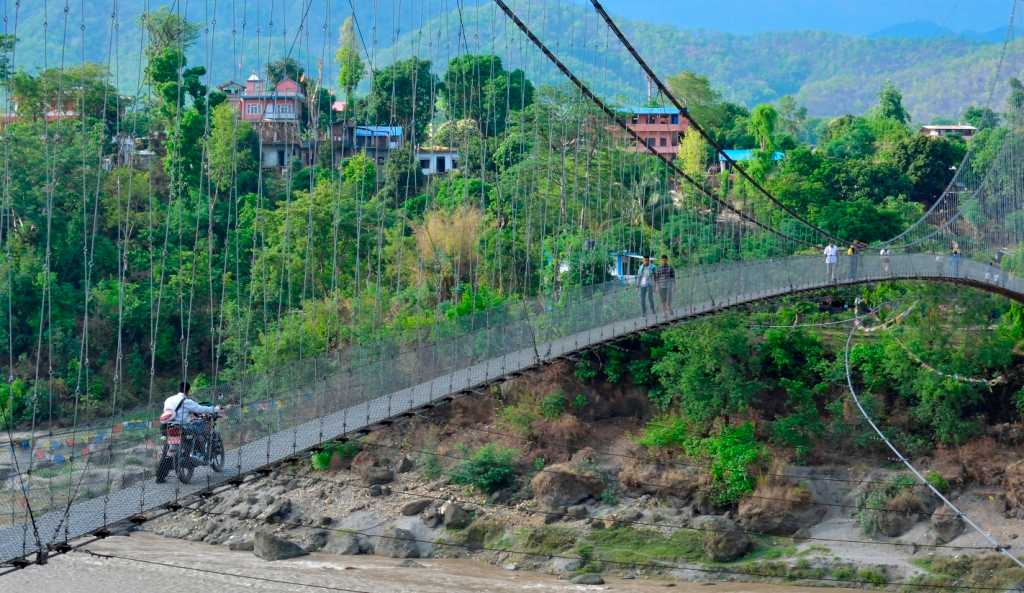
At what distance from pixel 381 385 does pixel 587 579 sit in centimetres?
636

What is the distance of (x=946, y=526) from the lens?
18453mm

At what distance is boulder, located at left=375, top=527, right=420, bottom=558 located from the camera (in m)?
18.6

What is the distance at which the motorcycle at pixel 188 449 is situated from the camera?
9938 millimetres

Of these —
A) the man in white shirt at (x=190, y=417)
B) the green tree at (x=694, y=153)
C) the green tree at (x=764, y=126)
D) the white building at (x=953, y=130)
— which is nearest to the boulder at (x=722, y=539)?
the man in white shirt at (x=190, y=417)

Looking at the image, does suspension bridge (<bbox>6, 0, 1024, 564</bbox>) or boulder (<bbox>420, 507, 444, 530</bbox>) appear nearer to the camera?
suspension bridge (<bbox>6, 0, 1024, 564</bbox>)

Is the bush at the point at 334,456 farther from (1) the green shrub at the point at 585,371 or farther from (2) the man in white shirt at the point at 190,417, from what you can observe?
(2) the man in white shirt at the point at 190,417

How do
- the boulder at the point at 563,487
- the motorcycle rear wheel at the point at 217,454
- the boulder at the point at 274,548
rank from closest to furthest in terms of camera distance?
the motorcycle rear wheel at the point at 217,454, the boulder at the point at 274,548, the boulder at the point at 563,487

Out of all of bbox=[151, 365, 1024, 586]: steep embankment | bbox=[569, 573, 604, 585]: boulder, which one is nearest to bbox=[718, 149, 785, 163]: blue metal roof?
bbox=[151, 365, 1024, 586]: steep embankment

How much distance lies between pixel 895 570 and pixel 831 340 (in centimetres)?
544

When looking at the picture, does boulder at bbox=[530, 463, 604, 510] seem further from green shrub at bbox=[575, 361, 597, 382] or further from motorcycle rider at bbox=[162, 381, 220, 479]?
motorcycle rider at bbox=[162, 381, 220, 479]

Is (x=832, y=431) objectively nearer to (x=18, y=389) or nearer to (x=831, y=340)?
(x=831, y=340)

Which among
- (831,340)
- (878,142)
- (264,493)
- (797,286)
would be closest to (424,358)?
(797,286)

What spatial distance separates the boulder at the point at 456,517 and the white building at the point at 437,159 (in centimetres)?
1304

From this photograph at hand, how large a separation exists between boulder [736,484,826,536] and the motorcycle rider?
10.1m
